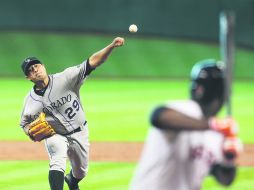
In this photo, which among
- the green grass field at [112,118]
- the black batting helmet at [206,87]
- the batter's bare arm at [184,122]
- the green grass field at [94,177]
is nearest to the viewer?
the batter's bare arm at [184,122]

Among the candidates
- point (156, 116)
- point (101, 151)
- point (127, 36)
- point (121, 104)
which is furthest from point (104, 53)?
point (127, 36)

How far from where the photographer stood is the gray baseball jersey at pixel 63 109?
8242 mm

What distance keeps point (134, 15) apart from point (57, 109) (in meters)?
27.9

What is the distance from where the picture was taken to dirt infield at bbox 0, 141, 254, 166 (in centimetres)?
1211

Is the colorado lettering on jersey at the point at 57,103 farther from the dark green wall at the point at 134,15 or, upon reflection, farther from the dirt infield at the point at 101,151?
the dark green wall at the point at 134,15

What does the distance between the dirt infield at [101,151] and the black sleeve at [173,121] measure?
7824mm

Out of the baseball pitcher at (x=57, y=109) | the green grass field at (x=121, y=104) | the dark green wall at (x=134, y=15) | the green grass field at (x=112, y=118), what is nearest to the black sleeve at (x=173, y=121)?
the baseball pitcher at (x=57, y=109)

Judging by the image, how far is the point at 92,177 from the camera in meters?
10.1

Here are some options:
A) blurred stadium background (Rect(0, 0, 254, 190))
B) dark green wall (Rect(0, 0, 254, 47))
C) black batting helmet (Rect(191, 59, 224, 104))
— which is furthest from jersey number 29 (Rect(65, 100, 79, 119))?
dark green wall (Rect(0, 0, 254, 47))

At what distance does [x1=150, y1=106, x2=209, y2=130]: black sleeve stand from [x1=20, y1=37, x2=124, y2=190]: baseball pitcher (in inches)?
159

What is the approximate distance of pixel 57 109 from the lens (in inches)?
329

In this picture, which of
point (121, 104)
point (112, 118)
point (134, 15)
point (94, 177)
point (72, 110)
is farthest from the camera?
point (134, 15)

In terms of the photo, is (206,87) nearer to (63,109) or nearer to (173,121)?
(173,121)

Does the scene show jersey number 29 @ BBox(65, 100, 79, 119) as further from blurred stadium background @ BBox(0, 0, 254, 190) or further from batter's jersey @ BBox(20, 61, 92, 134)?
blurred stadium background @ BBox(0, 0, 254, 190)
